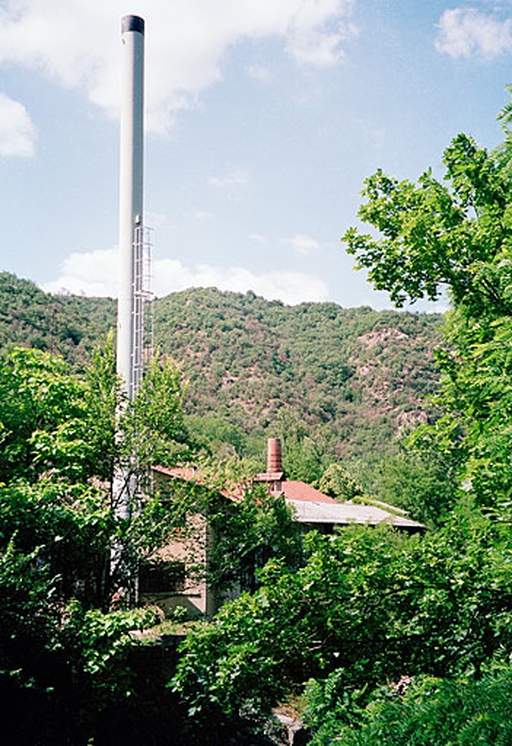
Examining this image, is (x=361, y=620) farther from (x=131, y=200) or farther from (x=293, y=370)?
(x=293, y=370)

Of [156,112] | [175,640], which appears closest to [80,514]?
[175,640]

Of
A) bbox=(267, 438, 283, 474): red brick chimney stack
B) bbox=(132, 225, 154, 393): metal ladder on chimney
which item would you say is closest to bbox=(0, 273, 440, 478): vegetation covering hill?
bbox=(267, 438, 283, 474): red brick chimney stack

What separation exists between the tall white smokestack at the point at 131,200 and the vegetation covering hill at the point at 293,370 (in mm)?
34006

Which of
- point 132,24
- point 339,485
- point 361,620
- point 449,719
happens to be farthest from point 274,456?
point 449,719

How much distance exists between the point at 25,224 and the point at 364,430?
58658mm

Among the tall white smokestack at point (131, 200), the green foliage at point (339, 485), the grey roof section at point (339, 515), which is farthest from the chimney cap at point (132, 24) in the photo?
the green foliage at point (339, 485)

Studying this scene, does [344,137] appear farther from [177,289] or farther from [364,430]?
[177,289]

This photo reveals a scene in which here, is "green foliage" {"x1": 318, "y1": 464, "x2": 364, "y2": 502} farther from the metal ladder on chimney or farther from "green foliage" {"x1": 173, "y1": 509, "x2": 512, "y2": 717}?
"green foliage" {"x1": 173, "y1": 509, "x2": 512, "y2": 717}

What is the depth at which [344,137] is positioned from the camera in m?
17.1

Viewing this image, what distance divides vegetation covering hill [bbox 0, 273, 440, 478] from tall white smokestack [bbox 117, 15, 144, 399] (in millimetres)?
34006

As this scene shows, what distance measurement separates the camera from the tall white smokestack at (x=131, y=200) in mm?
19312

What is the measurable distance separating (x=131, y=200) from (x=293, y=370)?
67348 millimetres

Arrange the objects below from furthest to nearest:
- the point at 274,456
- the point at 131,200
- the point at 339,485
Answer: the point at 339,485
the point at 274,456
the point at 131,200

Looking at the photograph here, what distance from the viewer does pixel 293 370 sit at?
3415 inches
